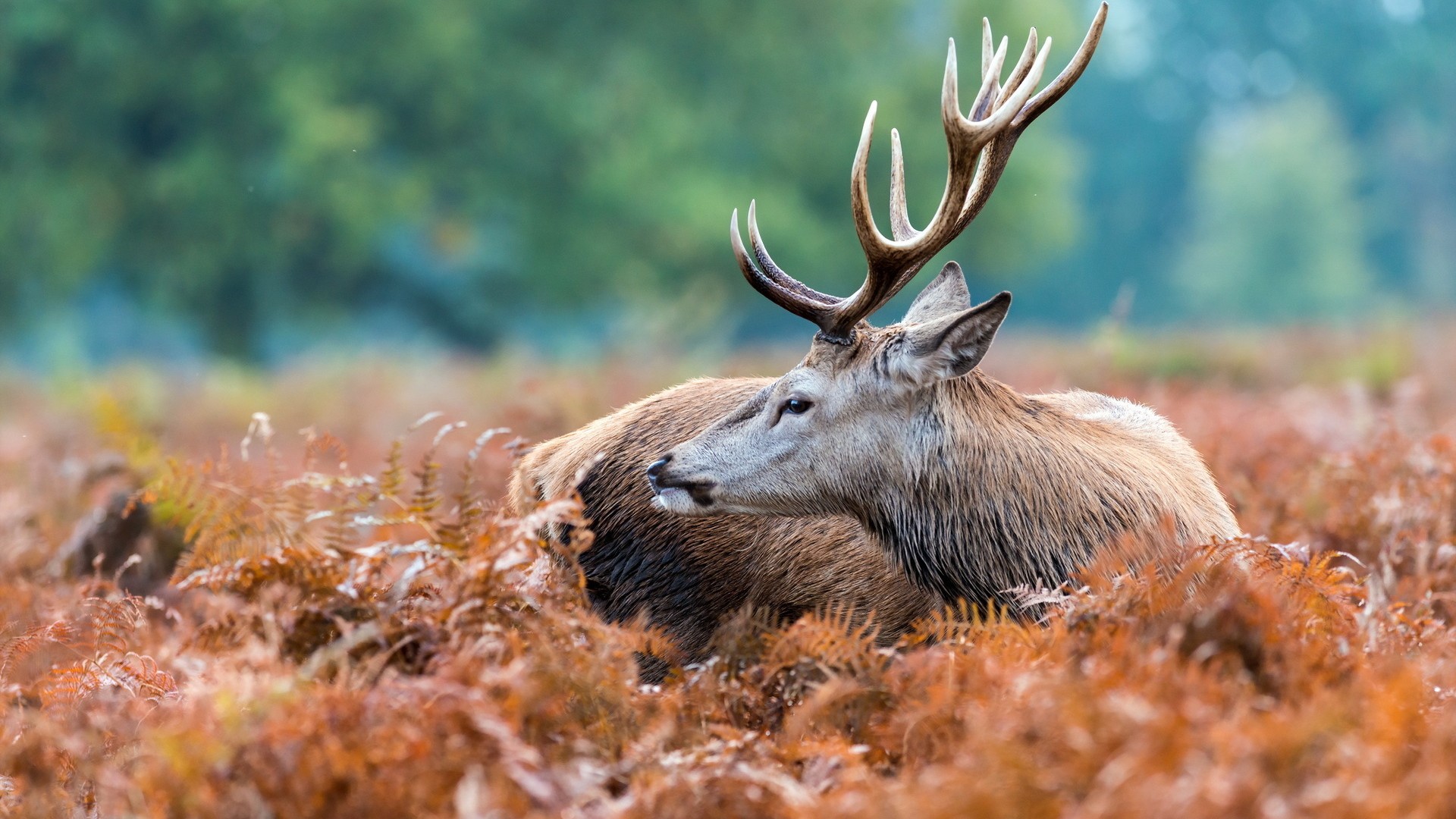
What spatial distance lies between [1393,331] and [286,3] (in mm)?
16674

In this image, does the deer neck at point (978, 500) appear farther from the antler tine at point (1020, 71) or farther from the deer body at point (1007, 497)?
the antler tine at point (1020, 71)

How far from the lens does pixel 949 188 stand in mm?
3998

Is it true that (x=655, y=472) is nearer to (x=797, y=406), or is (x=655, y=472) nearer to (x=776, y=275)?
(x=797, y=406)

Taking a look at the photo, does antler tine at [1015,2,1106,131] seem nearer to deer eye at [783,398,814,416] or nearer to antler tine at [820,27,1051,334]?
antler tine at [820,27,1051,334]

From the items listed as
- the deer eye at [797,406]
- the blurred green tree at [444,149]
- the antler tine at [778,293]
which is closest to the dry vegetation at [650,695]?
the deer eye at [797,406]

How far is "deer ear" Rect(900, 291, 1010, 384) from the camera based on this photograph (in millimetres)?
3891

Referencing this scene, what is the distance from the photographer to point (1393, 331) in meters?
14.1

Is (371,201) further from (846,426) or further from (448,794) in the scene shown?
(448,794)

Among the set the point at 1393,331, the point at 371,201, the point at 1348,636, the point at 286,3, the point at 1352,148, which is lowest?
the point at 1348,636

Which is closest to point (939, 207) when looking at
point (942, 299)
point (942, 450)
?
point (942, 299)

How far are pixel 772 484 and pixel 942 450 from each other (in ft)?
1.69

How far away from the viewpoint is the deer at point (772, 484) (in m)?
4.05

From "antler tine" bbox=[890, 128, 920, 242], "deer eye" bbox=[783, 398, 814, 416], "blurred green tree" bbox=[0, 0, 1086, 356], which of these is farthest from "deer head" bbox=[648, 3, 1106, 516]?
"blurred green tree" bbox=[0, 0, 1086, 356]

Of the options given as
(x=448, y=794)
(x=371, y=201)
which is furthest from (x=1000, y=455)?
(x=371, y=201)
